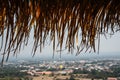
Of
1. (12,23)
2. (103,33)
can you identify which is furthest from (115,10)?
(12,23)

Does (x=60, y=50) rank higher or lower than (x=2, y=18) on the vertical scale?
lower

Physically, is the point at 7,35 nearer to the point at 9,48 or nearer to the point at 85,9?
the point at 9,48

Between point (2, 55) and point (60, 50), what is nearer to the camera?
point (2, 55)

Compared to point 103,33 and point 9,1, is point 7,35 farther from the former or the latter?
point 103,33

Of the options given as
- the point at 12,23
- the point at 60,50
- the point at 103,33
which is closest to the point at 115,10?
the point at 103,33

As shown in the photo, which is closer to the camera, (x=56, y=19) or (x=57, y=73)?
(x=56, y=19)

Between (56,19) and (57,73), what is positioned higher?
(56,19)

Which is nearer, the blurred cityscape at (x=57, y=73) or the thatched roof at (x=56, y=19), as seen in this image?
the thatched roof at (x=56, y=19)

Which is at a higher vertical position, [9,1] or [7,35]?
[9,1]

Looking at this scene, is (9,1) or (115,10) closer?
(9,1)

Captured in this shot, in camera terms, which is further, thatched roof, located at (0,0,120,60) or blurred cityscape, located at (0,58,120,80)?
blurred cityscape, located at (0,58,120,80)
